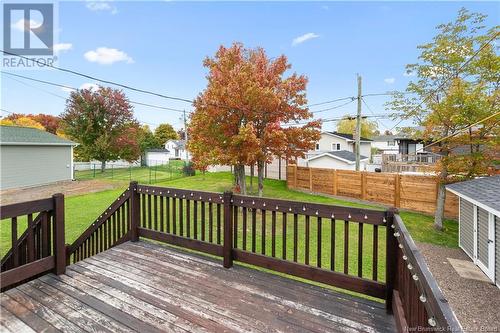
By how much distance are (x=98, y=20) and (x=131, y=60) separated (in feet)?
16.0

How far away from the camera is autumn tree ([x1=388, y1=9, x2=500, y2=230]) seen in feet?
24.4

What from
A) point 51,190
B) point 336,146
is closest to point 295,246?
point 51,190

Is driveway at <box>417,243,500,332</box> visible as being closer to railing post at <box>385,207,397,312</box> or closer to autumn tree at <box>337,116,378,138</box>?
railing post at <box>385,207,397,312</box>

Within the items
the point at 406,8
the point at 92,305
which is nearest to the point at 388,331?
the point at 92,305

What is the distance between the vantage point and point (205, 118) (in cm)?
941

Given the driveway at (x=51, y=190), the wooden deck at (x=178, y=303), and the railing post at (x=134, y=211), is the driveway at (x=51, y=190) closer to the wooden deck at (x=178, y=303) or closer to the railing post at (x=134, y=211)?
the railing post at (x=134, y=211)

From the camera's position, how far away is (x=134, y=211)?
3.85m

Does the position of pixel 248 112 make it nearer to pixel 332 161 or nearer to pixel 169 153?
pixel 332 161

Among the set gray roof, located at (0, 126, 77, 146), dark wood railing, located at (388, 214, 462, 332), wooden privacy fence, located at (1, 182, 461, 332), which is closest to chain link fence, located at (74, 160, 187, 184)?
gray roof, located at (0, 126, 77, 146)

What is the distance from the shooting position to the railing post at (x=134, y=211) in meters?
3.81

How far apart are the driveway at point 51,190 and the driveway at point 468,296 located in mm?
13874

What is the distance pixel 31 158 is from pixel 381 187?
17839mm

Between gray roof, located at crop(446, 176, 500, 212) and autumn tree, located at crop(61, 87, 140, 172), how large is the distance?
21.6 meters

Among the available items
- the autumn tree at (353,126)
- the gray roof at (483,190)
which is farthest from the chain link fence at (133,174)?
the autumn tree at (353,126)
